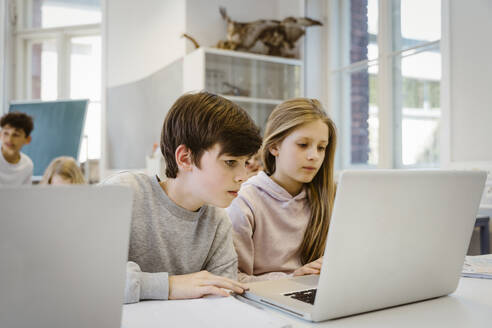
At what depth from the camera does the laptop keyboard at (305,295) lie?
30.2 inches

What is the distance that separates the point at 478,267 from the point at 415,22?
7.48 ft

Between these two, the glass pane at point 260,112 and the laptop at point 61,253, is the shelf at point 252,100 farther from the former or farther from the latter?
the laptop at point 61,253

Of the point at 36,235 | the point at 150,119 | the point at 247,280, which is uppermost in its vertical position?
the point at 150,119

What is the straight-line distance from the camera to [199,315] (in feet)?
2.19

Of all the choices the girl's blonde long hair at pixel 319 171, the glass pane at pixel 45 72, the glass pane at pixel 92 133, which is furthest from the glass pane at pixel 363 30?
the glass pane at pixel 45 72

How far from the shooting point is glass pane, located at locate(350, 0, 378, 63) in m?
3.32

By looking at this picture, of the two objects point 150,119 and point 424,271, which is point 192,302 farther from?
point 150,119

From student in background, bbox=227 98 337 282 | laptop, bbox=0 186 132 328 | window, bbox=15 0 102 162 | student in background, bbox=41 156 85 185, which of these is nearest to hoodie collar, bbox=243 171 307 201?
student in background, bbox=227 98 337 282

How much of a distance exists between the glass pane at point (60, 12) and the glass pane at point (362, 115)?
2739mm

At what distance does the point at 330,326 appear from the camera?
65cm

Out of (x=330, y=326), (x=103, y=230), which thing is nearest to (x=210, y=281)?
(x=330, y=326)

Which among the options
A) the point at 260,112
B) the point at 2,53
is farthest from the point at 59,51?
the point at 260,112

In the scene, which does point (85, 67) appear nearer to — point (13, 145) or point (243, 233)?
point (13, 145)

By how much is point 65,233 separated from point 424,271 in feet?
1.86
